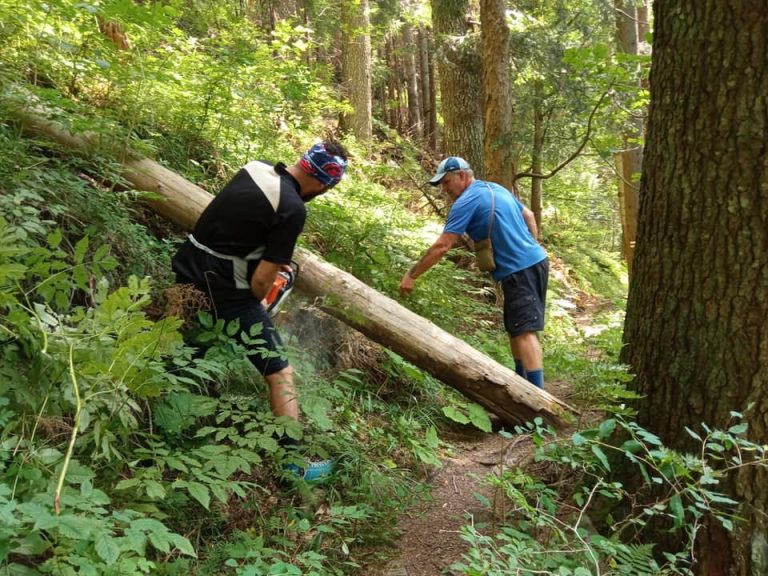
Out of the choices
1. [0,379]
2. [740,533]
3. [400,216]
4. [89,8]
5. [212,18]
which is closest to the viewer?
[0,379]

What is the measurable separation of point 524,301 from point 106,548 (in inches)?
162

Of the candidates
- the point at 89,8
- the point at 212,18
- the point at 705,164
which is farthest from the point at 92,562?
the point at 212,18

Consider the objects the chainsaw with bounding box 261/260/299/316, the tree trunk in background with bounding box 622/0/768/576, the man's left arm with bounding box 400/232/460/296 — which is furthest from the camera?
the man's left arm with bounding box 400/232/460/296

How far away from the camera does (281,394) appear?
339 cm

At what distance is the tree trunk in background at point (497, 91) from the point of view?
7383 mm

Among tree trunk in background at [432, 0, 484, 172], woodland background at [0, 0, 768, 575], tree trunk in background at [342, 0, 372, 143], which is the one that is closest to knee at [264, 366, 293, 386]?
woodland background at [0, 0, 768, 575]

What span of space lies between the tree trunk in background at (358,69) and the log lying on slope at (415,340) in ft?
29.3

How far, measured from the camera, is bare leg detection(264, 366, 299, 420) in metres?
3.41

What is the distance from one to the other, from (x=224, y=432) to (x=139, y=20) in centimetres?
339

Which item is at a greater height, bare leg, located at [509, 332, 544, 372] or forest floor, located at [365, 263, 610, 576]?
bare leg, located at [509, 332, 544, 372]

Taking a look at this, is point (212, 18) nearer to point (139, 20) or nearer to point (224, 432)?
point (139, 20)

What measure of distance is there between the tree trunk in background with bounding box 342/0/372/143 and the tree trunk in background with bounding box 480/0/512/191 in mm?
5721

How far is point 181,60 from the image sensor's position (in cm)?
739

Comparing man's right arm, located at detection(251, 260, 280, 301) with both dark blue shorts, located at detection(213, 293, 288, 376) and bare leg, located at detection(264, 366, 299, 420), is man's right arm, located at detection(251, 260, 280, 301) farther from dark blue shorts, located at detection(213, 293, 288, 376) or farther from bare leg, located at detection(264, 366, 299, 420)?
A: bare leg, located at detection(264, 366, 299, 420)
